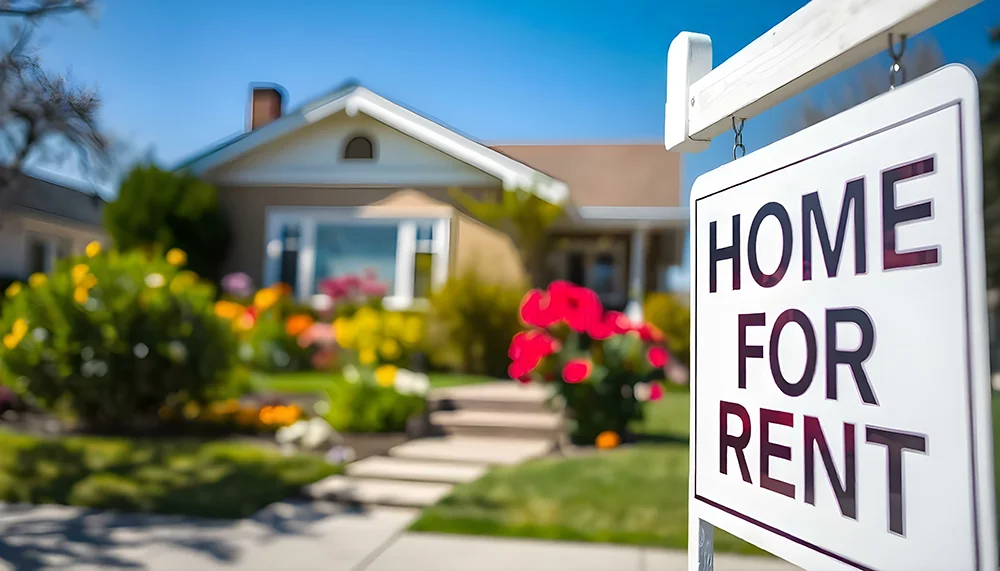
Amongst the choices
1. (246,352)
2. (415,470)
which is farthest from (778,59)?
(246,352)

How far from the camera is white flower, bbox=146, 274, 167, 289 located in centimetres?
553

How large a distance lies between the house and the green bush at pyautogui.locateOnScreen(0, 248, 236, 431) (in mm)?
2814

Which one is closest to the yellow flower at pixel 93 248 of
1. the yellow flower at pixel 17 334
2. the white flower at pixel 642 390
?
the yellow flower at pixel 17 334

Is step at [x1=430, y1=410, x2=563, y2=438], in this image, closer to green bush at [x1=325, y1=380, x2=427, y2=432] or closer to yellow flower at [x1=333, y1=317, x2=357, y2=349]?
green bush at [x1=325, y1=380, x2=427, y2=432]

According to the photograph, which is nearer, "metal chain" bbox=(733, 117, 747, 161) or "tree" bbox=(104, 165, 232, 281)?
"metal chain" bbox=(733, 117, 747, 161)

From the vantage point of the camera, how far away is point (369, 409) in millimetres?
5449

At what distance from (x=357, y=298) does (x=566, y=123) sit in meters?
5.53

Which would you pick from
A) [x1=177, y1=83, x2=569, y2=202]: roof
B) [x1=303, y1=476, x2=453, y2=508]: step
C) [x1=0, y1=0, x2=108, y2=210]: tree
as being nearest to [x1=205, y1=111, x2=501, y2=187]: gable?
[x1=177, y1=83, x2=569, y2=202]: roof

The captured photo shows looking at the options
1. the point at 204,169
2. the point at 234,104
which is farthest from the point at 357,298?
the point at 234,104

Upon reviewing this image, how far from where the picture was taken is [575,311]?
542 centimetres

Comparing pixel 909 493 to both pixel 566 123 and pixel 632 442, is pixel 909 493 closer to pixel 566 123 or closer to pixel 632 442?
pixel 566 123

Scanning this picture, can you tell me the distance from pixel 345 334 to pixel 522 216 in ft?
7.77

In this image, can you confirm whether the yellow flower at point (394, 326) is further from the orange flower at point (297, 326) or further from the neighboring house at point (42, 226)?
the neighboring house at point (42, 226)

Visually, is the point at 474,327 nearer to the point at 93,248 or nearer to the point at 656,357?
the point at 656,357
